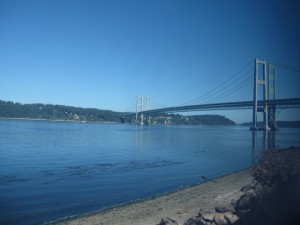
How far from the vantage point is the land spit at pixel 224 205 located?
4.76 m

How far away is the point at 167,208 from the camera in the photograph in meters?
7.91

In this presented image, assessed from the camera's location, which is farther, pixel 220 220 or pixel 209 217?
pixel 209 217

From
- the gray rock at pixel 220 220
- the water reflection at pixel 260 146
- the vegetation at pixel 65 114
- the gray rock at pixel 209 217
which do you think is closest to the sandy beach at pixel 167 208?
the gray rock at pixel 209 217

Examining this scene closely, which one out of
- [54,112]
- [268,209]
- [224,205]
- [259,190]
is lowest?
[224,205]

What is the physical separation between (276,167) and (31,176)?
8.76 meters

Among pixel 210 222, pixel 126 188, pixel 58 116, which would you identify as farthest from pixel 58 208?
pixel 58 116

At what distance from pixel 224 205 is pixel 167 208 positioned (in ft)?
6.46

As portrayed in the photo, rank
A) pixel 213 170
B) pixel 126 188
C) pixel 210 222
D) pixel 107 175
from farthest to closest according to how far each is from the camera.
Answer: pixel 213 170 → pixel 107 175 → pixel 126 188 → pixel 210 222

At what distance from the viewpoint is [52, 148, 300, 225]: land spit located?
15.6 ft

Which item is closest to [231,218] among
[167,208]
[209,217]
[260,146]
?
[209,217]

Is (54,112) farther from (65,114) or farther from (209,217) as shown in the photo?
(209,217)

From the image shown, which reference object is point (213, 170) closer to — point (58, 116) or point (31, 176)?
point (31, 176)

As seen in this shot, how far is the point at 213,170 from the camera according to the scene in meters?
15.7

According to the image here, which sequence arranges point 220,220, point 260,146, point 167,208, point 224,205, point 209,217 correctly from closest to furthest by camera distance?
point 220,220 → point 209,217 → point 224,205 → point 167,208 → point 260,146
